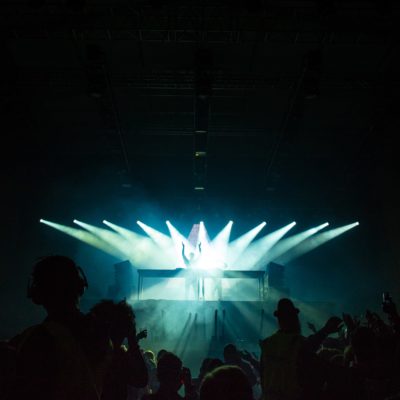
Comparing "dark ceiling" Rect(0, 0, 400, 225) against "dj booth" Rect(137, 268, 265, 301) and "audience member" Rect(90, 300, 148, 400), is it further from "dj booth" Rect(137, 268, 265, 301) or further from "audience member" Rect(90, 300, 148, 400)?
"audience member" Rect(90, 300, 148, 400)

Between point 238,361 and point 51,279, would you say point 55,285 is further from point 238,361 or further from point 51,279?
point 238,361

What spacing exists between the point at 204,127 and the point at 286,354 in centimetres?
925

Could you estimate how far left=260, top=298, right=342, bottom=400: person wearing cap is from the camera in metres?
3.21

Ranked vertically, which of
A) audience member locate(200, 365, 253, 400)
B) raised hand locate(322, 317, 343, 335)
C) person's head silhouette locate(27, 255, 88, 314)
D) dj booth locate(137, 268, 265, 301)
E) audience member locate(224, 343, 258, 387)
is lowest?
audience member locate(224, 343, 258, 387)

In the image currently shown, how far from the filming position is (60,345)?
189 centimetres

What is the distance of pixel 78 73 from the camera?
10844 mm

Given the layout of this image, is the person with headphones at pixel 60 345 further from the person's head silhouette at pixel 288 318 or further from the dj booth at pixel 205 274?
the dj booth at pixel 205 274

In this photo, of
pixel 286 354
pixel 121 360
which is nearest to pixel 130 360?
pixel 121 360

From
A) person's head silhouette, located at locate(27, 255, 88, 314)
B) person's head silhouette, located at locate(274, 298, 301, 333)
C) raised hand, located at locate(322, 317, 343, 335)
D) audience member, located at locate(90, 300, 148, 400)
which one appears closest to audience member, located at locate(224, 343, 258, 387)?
person's head silhouette, located at locate(274, 298, 301, 333)

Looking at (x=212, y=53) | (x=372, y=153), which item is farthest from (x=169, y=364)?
(x=372, y=153)

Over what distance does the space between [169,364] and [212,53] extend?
839 cm

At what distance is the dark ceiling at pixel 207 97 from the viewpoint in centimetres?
916

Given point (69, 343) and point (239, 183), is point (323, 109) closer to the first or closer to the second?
point (239, 183)

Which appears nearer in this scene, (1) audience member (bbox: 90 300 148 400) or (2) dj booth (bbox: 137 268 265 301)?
(1) audience member (bbox: 90 300 148 400)
